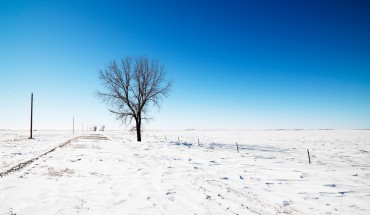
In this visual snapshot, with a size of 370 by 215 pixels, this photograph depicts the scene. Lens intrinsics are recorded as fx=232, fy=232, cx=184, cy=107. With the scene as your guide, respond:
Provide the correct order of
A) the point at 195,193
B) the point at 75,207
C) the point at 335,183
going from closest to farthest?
the point at 75,207 < the point at 195,193 < the point at 335,183

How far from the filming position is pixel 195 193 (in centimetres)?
754

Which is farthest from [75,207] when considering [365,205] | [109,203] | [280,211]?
[365,205]

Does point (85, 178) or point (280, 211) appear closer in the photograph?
point (280, 211)

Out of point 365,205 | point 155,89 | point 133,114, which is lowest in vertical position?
point 365,205

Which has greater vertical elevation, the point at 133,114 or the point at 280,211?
the point at 133,114

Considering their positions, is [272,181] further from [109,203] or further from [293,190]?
[109,203]

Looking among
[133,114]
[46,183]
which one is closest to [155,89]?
[133,114]

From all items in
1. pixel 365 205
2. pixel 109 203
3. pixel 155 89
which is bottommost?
pixel 365 205

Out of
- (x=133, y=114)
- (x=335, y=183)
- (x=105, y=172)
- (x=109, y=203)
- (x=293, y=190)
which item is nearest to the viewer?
(x=109, y=203)

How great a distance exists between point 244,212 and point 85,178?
645cm

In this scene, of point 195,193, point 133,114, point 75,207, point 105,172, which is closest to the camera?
point 75,207

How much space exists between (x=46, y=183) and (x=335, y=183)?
10941mm

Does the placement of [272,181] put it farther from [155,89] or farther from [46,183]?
[155,89]

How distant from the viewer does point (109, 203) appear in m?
6.31
